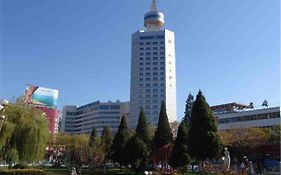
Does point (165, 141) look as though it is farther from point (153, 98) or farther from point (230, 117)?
point (153, 98)

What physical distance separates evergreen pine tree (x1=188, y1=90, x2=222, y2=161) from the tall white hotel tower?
9520 centimetres

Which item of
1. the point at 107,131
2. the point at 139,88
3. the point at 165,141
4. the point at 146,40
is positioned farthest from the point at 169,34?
A: the point at 165,141

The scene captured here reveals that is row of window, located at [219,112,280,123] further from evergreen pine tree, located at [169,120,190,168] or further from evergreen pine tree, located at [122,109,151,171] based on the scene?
evergreen pine tree, located at [169,120,190,168]

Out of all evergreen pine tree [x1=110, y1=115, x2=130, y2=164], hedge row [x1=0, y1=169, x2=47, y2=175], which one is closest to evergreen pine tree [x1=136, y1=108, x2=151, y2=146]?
evergreen pine tree [x1=110, y1=115, x2=130, y2=164]

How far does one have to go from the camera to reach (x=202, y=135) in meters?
36.3

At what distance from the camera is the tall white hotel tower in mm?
137625

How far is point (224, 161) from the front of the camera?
24906 mm

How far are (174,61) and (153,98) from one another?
20400mm

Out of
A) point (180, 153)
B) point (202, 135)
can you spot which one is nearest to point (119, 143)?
point (180, 153)

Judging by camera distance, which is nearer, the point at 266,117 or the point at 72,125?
the point at 266,117

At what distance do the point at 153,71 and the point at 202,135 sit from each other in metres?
106

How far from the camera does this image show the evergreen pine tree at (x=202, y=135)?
35909 mm

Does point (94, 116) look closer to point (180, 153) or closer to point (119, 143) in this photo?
point (119, 143)

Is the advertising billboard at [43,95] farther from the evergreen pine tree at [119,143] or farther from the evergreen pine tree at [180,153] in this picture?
the evergreen pine tree at [180,153]
